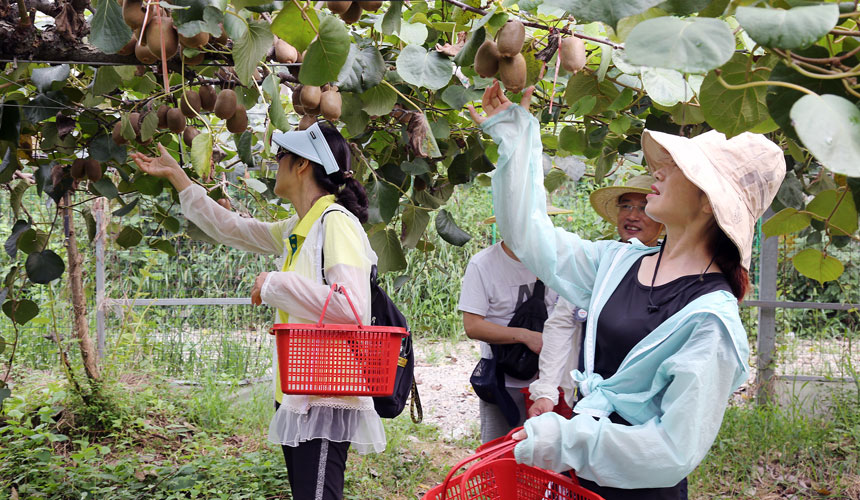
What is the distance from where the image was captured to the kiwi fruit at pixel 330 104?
4.71 ft

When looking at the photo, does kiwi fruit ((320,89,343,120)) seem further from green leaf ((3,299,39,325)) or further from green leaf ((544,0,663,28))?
green leaf ((3,299,39,325))

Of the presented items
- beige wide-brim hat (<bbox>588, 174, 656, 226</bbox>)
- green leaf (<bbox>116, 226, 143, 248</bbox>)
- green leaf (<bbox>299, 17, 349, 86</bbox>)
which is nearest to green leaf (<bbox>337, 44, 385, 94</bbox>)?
green leaf (<bbox>299, 17, 349, 86</bbox>)

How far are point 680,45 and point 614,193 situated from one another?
69.4 inches

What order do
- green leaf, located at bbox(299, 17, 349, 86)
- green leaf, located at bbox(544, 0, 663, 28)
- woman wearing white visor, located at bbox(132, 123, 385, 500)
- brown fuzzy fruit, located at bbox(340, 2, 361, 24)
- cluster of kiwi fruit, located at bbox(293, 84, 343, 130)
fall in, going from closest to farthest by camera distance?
1. green leaf, located at bbox(544, 0, 663, 28)
2. brown fuzzy fruit, located at bbox(340, 2, 361, 24)
3. green leaf, located at bbox(299, 17, 349, 86)
4. cluster of kiwi fruit, located at bbox(293, 84, 343, 130)
5. woman wearing white visor, located at bbox(132, 123, 385, 500)

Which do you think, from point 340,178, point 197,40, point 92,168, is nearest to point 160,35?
point 197,40

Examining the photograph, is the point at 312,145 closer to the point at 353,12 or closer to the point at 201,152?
the point at 201,152

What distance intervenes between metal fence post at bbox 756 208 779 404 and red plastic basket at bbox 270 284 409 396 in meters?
2.96

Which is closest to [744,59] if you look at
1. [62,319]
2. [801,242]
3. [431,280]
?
[62,319]

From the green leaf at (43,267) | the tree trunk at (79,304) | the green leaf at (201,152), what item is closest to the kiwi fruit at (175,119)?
the green leaf at (201,152)

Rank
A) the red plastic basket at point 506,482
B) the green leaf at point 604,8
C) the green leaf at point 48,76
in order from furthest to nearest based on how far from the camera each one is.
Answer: the green leaf at point 48,76 → the red plastic basket at point 506,482 → the green leaf at point 604,8

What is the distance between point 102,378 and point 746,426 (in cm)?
319

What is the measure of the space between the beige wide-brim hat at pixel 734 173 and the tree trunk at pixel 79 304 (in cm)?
267

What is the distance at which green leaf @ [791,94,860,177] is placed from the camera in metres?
0.57

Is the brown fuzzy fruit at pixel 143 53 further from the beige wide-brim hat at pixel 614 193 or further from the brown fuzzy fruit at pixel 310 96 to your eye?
the beige wide-brim hat at pixel 614 193
